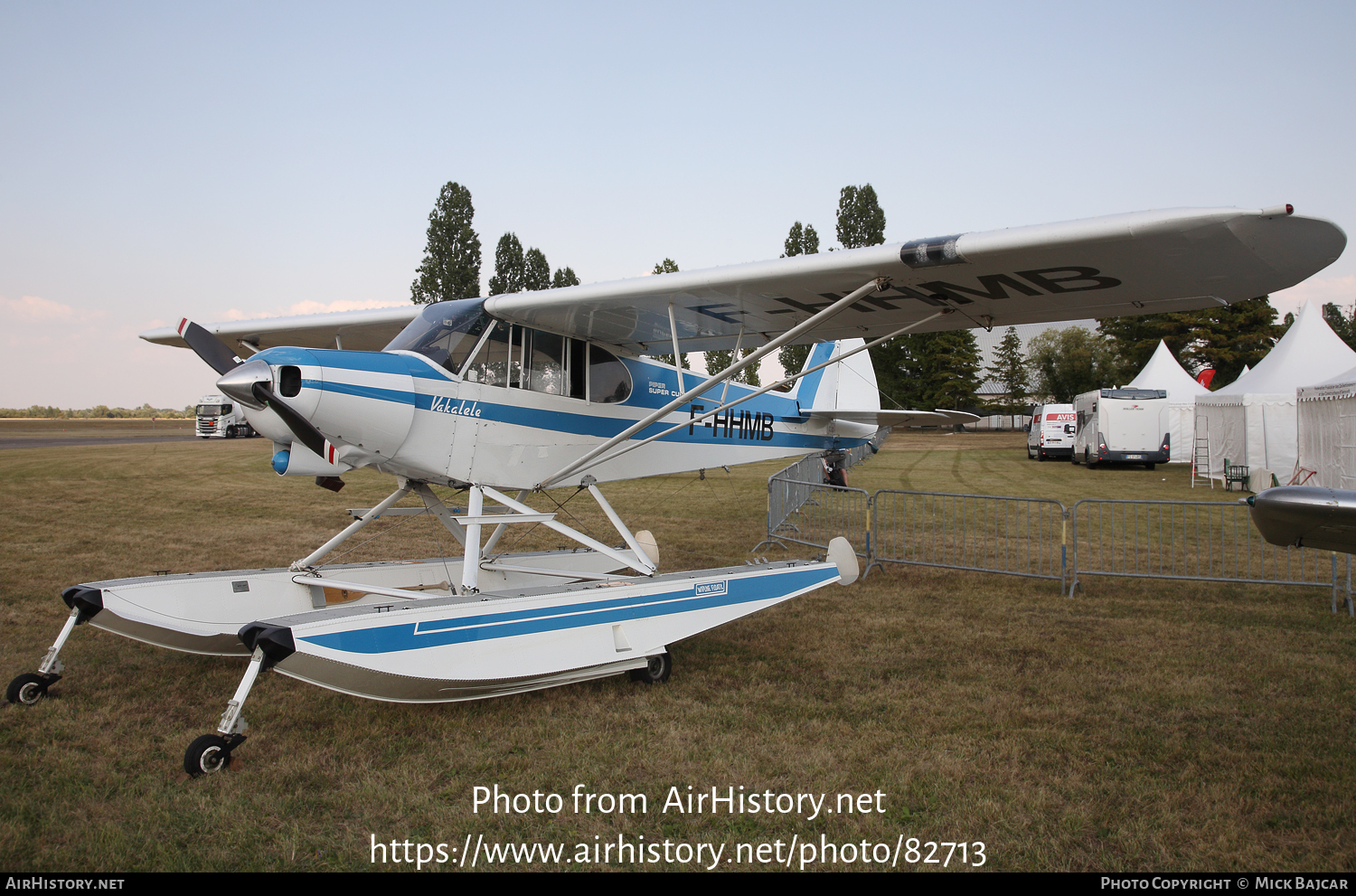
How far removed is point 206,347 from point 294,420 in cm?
141

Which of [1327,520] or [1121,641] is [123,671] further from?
[1121,641]

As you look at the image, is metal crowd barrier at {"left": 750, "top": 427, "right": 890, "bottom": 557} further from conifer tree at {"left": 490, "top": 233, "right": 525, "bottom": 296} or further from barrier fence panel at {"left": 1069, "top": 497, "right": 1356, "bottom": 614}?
conifer tree at {"left": 490, "top": 233, "right": 525, "bottom": 296}

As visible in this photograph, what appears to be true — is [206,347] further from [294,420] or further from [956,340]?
[956,340]

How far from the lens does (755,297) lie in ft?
18.0

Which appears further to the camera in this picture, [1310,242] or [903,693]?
[903,693]

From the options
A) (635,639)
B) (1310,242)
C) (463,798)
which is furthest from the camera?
(635,639)

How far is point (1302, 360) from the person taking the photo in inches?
660

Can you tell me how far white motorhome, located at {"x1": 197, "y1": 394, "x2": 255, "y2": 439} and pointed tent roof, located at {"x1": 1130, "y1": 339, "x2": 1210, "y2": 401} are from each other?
39.5 meters

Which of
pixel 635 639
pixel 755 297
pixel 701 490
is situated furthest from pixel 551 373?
pixel 701 490

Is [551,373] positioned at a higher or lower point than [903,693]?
higher

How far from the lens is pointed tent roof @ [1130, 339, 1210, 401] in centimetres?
2538

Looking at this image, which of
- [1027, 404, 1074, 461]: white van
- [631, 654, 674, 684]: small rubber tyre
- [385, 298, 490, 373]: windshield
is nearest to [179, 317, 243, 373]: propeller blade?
[385, 298, 490, 373]: windshield

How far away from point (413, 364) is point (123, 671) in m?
2.63

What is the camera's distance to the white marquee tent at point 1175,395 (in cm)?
2334
